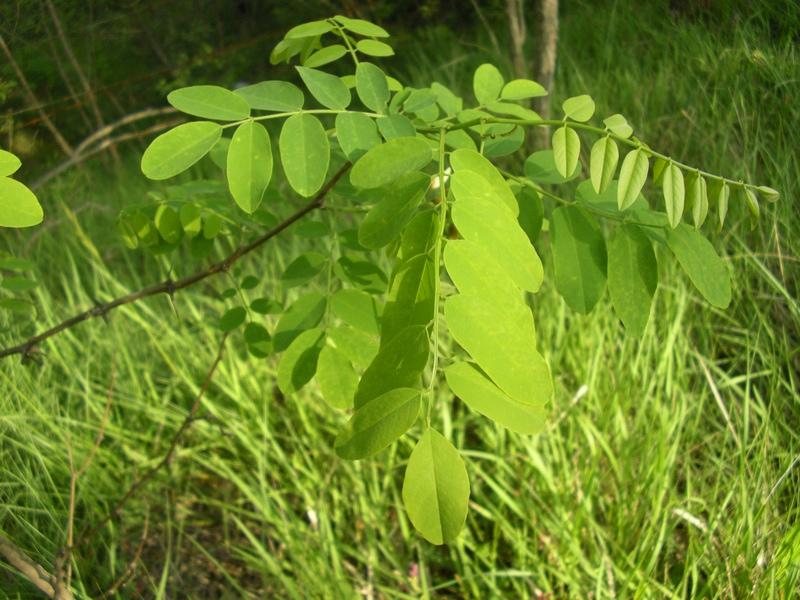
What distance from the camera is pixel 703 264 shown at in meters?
0.71

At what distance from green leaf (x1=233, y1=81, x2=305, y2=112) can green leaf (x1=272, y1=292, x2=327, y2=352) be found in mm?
277

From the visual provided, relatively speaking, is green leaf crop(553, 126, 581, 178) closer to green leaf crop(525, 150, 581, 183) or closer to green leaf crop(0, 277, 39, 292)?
green leaf crop(525, 150, 581, 183)

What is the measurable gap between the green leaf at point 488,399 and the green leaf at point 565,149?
10.0 inches

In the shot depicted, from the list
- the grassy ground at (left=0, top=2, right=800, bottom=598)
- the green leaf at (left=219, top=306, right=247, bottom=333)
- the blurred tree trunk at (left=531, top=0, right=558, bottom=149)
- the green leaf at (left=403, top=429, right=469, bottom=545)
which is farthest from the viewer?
the blurred tree trunk at (left=531, top=0, right=558, bottom=149)

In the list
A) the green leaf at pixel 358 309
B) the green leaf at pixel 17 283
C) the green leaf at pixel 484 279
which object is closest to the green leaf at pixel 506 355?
the green leaf at pixel 484 279

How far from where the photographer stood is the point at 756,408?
4.39ft

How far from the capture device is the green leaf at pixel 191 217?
3.13ft

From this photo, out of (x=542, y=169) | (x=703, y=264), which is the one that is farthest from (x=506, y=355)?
(x=542, y=169)

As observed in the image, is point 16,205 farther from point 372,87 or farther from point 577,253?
point 577,253

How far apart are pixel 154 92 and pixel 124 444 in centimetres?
216

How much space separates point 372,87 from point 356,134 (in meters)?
0.09

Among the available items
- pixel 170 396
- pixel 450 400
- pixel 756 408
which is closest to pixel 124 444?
pixel 170 396

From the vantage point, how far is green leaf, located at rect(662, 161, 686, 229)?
64 centimetres

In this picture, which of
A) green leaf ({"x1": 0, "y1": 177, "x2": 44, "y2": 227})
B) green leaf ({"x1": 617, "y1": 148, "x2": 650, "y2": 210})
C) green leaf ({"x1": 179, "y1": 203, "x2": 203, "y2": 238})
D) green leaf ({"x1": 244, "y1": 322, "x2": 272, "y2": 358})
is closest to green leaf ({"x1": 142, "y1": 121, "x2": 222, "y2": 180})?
green leaf ({"x1": 0, "y1": 177, "x2": 44, "y2": 227})
